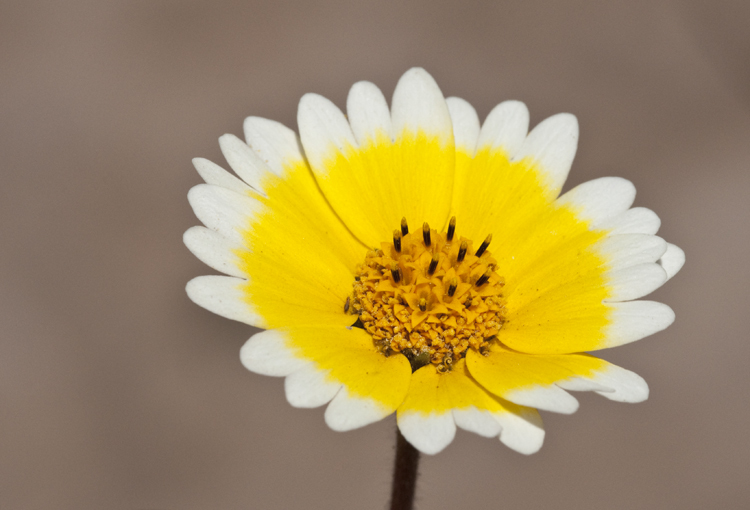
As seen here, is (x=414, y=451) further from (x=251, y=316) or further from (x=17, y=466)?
(x=17, y=466)

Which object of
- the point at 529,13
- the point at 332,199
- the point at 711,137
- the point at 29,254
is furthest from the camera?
the point at 529,13

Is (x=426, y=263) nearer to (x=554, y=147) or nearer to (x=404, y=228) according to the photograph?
(x=404, y=228)

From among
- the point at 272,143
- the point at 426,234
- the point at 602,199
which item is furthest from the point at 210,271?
the point at 602,199

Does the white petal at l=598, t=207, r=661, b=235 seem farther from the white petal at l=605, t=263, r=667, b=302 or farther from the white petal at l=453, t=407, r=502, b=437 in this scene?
the white petal at l=453, t=407, r=502, b=437

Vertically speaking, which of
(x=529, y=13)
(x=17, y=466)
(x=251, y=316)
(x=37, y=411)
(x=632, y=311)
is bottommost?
(x=17, y=466)

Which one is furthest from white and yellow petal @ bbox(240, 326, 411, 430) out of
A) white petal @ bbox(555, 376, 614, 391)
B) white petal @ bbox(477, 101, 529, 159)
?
white petal @ bbox(477, 101, 529, 159)

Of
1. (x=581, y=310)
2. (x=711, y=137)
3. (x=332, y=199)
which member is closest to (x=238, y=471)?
(x=332, y=199)
